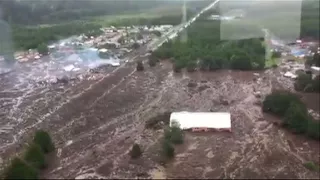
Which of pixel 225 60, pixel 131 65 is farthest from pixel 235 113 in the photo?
pixel 131 65

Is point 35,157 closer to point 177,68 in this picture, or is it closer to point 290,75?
point 177,68

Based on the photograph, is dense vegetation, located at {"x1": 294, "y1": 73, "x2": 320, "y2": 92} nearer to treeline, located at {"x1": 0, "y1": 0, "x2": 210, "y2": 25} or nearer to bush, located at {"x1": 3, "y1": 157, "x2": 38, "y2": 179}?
bush, located at {"x1": 3, "y1": 157, "x2": 38, "y2": 179}

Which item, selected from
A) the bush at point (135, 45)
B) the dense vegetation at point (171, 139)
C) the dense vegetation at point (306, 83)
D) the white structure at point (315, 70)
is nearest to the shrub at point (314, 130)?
the dense vegetation at point (171, 139)

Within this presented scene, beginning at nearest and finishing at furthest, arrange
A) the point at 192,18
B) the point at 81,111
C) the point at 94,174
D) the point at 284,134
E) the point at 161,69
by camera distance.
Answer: the point at 94,174 → the point at 284,134 → the point at 81,111 → the point at 161,69 → the point at 192,18

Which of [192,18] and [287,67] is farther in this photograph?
[192,18]

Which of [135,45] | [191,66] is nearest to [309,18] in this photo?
[191,66]

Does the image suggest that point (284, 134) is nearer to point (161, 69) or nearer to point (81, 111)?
point (81, 111)
